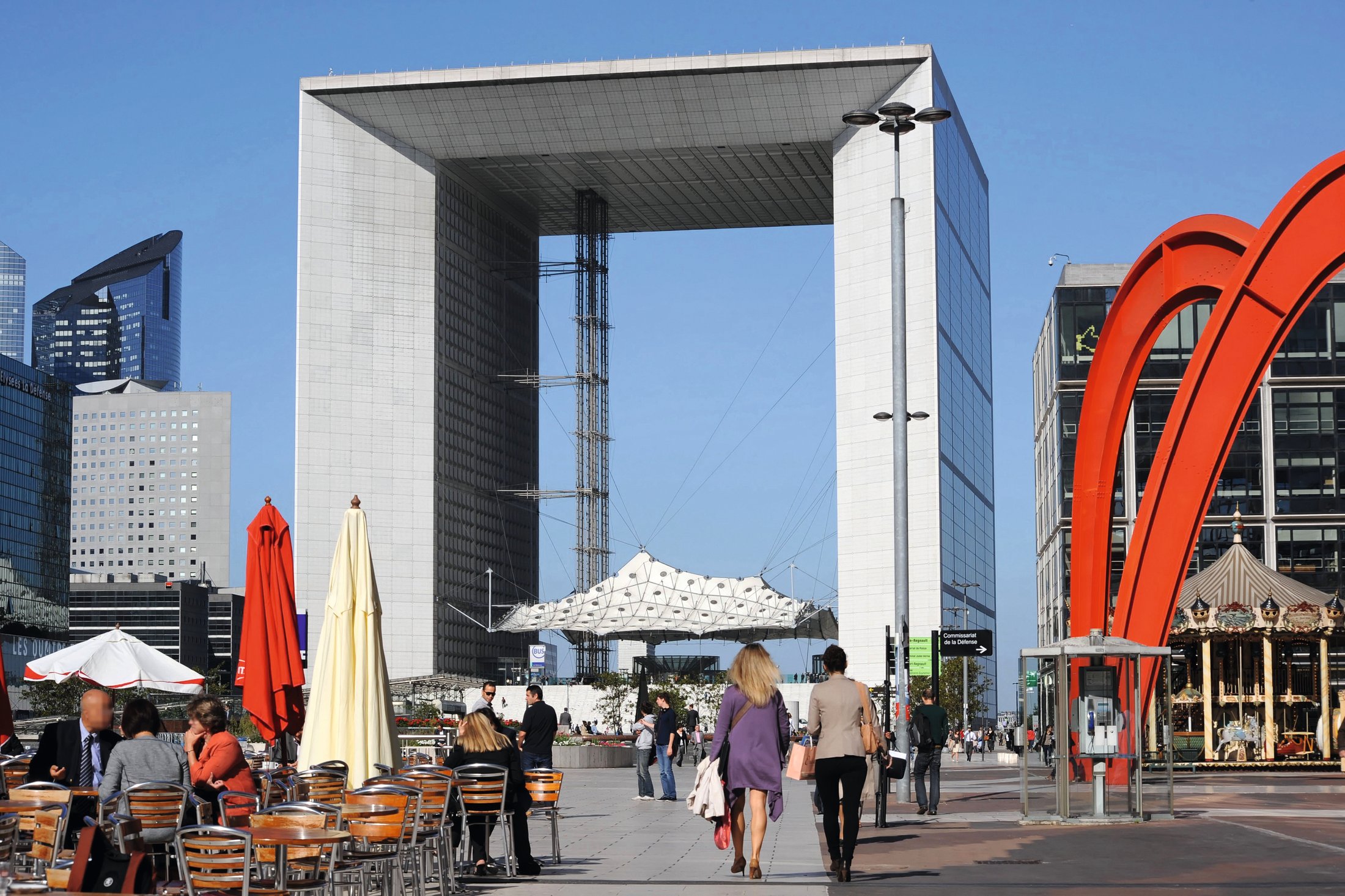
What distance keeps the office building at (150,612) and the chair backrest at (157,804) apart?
617ft

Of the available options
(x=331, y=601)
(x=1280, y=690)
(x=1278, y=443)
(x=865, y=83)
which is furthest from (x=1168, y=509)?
(x=1278, y=443)

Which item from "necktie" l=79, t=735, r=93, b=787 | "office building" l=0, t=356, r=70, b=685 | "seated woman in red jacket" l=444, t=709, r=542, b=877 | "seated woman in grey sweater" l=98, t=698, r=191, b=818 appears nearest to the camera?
"seated woman in grey sweater" l=98, t=698, r=191, b=818

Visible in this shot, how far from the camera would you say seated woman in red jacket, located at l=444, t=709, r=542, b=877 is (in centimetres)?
1535

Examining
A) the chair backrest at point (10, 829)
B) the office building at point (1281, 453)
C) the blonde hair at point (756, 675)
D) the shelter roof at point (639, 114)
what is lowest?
the chair backrest at point (10, 829)

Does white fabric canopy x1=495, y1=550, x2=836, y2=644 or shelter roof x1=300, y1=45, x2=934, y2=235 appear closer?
shelter roof x1=300, y1=45, x2=934, y2=235

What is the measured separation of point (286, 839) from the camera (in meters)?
10.6

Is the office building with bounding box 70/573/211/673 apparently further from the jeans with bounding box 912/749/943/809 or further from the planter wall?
the jeans with bounding box 912/749/943/809

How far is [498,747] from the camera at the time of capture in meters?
15.7

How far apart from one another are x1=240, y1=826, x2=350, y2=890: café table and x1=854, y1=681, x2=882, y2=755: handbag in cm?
513

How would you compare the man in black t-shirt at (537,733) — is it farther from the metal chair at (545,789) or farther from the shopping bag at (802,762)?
the shopping bag at (802,762)

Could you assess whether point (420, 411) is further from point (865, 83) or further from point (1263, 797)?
point (1263, 797)

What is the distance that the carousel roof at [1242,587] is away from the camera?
42.8 m

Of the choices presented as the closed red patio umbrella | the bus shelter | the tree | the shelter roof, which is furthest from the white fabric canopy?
the closed red patio umbrella

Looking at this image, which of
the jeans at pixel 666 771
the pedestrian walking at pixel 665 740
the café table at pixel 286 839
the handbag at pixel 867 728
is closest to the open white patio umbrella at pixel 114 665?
the pedestrian walking at pixel 665 740
